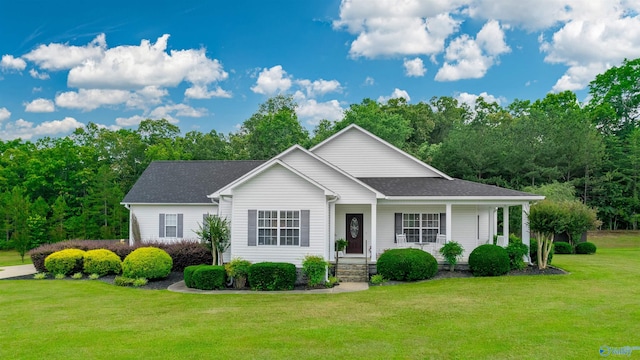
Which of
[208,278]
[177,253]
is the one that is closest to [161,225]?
[177,253]

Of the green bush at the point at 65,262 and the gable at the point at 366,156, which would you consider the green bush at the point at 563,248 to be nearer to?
the gable at the point at 366,156

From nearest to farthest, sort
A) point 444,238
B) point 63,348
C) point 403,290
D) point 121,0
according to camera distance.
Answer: point 63,348 < point 403,290 < point 444,238 < point 121,0

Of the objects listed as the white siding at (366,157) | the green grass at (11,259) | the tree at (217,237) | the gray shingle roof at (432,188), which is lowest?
the green grass at (11,259)

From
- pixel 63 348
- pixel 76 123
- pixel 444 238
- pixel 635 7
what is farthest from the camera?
pixel 76 123

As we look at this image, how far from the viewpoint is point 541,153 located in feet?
139

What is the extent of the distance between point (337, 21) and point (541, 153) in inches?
913

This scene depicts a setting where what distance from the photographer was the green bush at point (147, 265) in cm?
1794

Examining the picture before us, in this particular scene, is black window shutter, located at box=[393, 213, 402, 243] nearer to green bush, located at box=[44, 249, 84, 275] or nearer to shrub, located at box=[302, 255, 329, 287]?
shrub, located at box=[302, 255, 329, 287]

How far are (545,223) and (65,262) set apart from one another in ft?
63.4

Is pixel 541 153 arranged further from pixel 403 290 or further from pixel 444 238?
pixel 403 290

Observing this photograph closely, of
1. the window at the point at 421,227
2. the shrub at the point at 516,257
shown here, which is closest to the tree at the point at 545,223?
the shrub at the point at 516,257

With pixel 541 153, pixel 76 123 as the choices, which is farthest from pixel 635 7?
pixel 76 123

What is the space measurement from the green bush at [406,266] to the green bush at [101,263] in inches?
426

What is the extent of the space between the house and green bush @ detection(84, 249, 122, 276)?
169 inches
